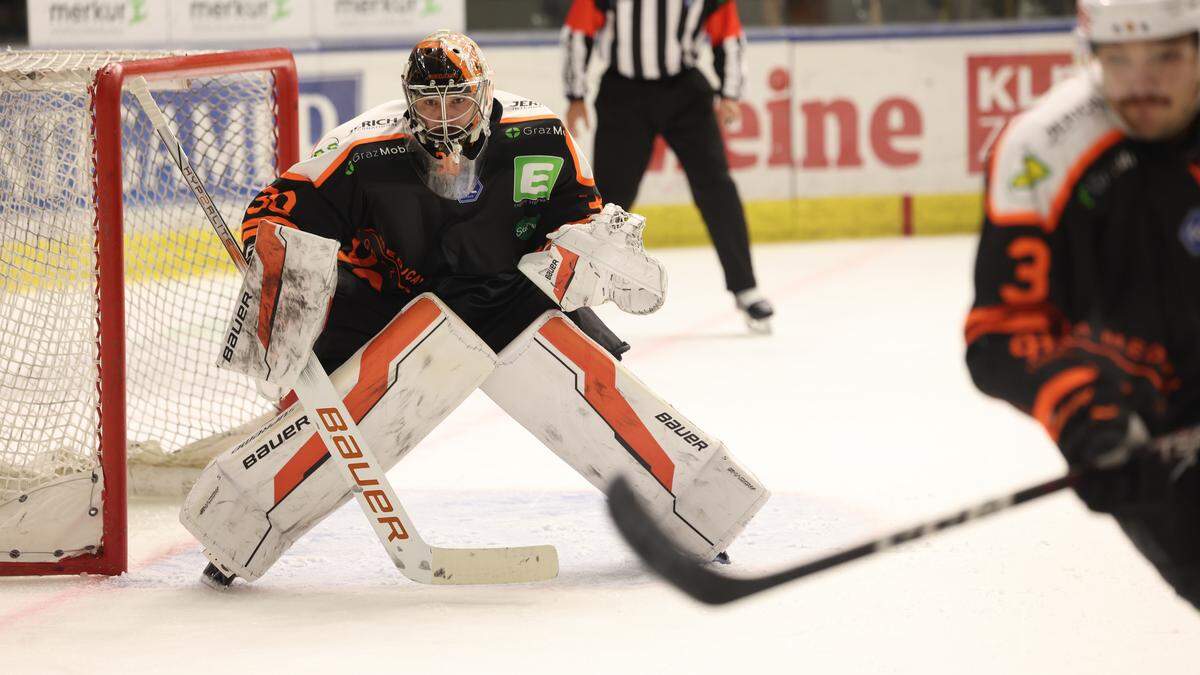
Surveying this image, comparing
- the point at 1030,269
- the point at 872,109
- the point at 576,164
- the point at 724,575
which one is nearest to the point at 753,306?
the point at 872,109

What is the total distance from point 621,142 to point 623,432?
274 centimetres

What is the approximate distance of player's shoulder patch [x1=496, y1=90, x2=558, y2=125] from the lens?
2.83m

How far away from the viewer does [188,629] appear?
2.60 metres

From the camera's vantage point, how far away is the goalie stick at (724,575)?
1.70m

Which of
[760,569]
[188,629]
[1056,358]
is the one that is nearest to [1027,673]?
[760,569]

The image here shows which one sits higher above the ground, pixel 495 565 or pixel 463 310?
pixel 463 310

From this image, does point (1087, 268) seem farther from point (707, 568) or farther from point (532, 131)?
point (532, 131)

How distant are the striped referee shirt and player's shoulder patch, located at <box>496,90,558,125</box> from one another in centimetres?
261

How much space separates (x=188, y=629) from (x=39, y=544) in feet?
1.50

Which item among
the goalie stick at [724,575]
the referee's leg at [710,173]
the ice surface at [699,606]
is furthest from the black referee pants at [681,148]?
the goalie stick at [724,575]

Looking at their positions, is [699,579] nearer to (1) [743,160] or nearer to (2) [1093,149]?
(2) [1093,149]

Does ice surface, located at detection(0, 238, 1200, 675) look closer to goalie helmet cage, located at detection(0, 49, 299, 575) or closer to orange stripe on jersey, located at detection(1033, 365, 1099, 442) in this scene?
goalie helmet cage, located at detection(0, 49, 299, 575)

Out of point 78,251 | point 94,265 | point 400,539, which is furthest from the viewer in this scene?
point 78,251

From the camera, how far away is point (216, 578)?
282 cm
